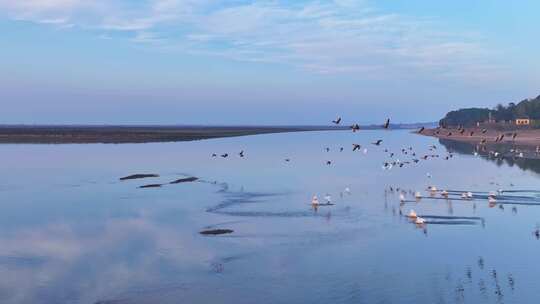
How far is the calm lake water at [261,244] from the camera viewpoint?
70.7ft

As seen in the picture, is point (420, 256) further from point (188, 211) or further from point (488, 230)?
point (188, 211)

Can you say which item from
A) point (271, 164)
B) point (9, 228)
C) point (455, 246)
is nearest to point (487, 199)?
point (455, 246)

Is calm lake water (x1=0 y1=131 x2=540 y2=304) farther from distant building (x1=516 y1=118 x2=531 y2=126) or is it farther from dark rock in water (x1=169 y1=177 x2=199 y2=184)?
distant building (x1=516 y1=118 x2=531 y2=126)

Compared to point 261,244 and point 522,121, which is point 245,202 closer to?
point 261,244

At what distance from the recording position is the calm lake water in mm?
21547

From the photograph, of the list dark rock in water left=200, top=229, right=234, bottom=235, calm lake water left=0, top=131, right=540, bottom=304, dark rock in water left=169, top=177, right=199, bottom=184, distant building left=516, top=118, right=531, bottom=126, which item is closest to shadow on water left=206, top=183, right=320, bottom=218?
calm lake water left=0, top=131, right=540, bottom=304

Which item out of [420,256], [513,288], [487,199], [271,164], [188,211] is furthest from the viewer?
[271,164]

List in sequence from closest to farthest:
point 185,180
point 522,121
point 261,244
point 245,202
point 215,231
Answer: point 261,244
point 215,231
point 245,202
point 185,180
point 522,121

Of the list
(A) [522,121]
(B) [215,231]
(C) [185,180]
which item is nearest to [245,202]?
(B) [215,231]

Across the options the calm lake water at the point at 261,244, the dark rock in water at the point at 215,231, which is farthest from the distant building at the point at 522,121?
the dark rock in water at the point at 215,231

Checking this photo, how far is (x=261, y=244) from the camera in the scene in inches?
1147

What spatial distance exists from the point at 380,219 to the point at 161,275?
16277mm

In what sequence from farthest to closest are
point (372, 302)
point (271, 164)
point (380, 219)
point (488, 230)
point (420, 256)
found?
1. point (271, 164)
2. point (380, 219)
3. point (488, 230)
4. point (420, 256)
5. point (372, 302)

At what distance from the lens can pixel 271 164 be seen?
77125 mm
